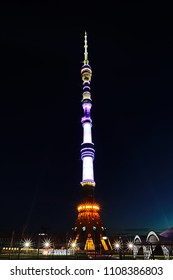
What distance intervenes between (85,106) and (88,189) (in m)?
37.8

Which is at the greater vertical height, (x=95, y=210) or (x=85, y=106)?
(x=85, y=106)

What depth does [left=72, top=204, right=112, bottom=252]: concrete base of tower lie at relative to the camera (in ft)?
292

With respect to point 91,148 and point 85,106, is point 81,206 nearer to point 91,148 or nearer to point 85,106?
point 91,148

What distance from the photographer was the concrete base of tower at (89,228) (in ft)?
292

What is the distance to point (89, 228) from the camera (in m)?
89.4

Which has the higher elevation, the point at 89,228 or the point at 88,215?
the point at 88,215

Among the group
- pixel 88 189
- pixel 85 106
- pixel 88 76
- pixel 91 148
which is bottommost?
pixel 88 189

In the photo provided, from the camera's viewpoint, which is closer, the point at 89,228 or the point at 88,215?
the point at 89,228

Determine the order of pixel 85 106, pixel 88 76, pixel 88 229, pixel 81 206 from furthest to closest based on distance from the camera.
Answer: pixel 88 76 < pixel 85 106 < pixel 81 206 < pixel 88 229

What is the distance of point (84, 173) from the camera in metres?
96.8
